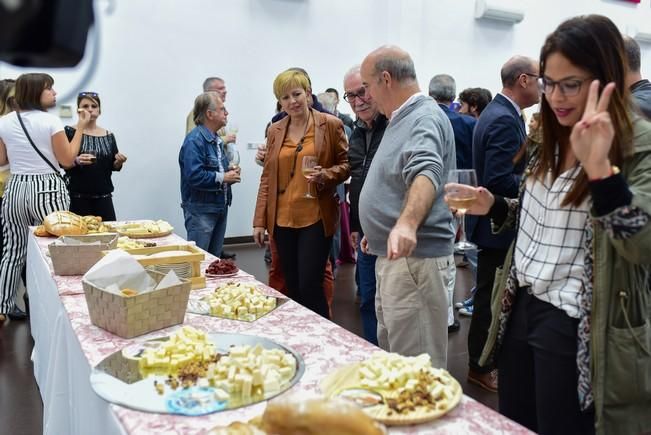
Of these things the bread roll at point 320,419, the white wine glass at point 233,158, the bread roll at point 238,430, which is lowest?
the bread roll at point 238,430

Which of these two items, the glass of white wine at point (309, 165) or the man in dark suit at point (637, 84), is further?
the glass of white wine at point (309, 165)

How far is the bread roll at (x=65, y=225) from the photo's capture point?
2.74 m

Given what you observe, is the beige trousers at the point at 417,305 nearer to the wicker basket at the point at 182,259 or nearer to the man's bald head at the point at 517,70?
the wicker basket at the point at 182,259

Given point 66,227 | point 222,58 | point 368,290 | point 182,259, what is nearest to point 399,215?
point 182,259

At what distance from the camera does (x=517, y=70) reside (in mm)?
2568

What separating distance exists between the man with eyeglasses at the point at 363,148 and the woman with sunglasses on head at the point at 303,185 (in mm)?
93

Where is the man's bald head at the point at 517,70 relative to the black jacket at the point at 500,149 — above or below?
above

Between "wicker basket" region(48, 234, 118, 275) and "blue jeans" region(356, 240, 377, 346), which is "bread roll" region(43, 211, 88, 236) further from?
"blue jeans" region(356, 240, 377, 346)

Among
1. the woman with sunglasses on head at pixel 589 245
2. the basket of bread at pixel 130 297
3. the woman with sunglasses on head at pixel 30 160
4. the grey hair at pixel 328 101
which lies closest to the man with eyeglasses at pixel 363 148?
the basket of bread at pixel 130 297

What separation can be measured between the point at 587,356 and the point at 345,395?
0.51 metres

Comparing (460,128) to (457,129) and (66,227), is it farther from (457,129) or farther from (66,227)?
(66,227)

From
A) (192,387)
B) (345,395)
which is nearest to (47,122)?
(192,387)

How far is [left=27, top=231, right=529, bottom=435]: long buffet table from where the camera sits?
1.03m

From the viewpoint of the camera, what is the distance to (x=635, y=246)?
106 centimetres
